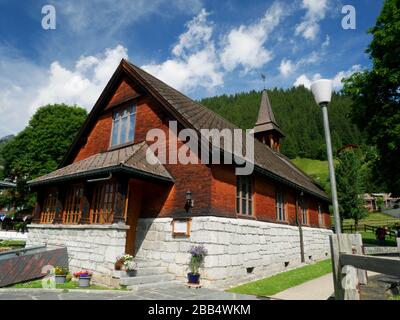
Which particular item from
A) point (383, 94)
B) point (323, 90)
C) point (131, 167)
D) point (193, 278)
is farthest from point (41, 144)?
point (323, 90)

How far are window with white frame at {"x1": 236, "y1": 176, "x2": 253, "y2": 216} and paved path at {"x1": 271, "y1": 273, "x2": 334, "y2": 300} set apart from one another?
3.26 metres

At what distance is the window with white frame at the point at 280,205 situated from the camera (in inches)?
571

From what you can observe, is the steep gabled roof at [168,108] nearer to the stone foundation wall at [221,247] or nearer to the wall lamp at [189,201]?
the wall lamp at [189,201]

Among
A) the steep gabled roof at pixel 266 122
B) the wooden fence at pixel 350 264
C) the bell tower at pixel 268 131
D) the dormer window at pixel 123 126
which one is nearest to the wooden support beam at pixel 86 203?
the dormer window at pixel 123 126

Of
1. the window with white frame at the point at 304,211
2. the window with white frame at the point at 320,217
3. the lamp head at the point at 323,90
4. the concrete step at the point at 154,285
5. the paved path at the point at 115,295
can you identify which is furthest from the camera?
the window with white frame at the point at 320,217

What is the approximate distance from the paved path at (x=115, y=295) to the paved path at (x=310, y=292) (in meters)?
1.14

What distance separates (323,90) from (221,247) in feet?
20.2

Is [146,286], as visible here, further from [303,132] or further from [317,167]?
[303,132]

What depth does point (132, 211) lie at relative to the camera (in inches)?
447

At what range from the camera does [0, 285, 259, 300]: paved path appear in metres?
7.32

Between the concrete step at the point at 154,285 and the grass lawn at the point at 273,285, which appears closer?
the concrete step at the point at 154,285

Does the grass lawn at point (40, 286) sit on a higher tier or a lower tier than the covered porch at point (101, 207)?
lower
